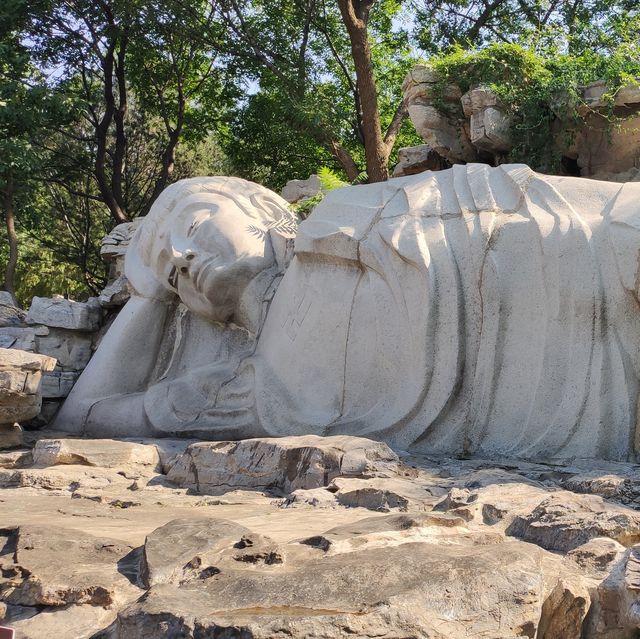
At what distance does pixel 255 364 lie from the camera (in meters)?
5.55

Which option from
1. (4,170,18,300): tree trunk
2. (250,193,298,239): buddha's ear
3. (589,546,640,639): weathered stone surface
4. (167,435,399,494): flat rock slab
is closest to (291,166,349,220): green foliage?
(250,193,298,239): buddha's ear

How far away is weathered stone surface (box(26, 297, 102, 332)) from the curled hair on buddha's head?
67 centimetres

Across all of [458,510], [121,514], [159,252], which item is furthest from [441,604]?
[159,252]

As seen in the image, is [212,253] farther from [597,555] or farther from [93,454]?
[597,555]

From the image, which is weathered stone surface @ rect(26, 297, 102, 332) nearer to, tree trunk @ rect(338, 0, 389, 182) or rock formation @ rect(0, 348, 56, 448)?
rock formation @ rect(0, 348, 56, 448)

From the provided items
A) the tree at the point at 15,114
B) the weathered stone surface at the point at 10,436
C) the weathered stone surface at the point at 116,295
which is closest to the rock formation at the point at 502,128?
the weathered stone surface at the point at 116,295

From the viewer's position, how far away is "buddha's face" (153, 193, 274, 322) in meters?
5.68

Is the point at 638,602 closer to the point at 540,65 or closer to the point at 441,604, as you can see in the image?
the point at 441,604

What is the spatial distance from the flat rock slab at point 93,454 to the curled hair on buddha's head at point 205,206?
5.60 feet

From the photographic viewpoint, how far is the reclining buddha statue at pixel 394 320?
14.5ft

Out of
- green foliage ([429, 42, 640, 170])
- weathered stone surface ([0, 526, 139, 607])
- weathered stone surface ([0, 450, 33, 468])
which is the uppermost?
green foliage ([429, 42, 640, 170])

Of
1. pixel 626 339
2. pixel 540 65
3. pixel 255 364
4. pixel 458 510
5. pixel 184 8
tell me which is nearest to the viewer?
pixel 458 510

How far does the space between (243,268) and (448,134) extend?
4.49m

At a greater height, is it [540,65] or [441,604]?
[540,65]
